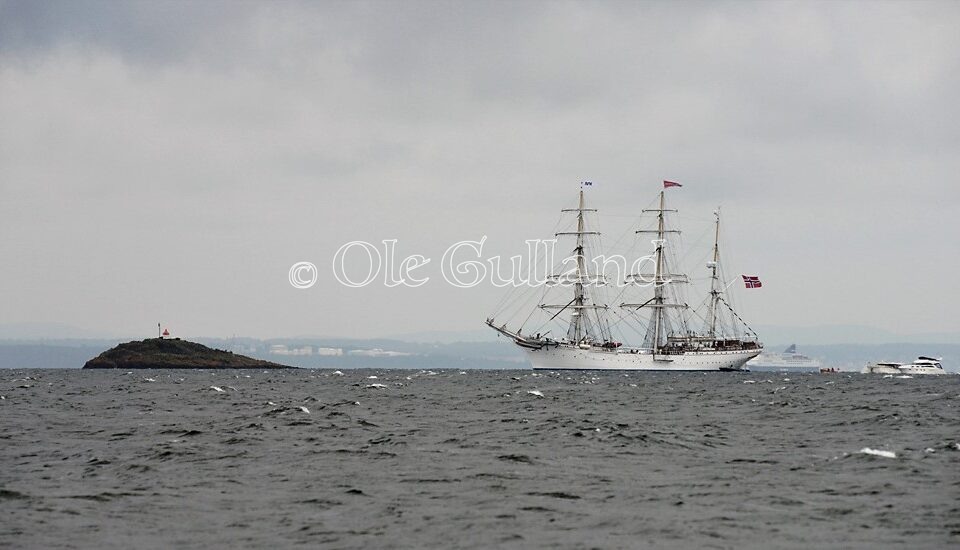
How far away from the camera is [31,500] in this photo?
25688mm

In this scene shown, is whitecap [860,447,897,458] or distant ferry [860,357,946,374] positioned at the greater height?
distant ferry [860,357,946,374]

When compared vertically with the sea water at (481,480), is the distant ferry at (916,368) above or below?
above

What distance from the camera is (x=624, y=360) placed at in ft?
616

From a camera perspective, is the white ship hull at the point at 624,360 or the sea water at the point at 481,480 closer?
the sea water at the point at 481,480

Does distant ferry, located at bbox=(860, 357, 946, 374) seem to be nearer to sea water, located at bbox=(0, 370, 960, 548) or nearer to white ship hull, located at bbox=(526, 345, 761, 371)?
white ship hull, located at bbox=(526, 345, 761, 371)

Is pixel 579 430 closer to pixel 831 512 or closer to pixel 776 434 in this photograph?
pixel 776 434

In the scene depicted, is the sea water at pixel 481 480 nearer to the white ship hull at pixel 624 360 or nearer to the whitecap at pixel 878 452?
the whitecap at pixel 878 452

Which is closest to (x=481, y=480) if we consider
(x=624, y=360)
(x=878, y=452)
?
(x=878, y=452)

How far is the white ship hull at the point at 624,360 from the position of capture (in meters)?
184

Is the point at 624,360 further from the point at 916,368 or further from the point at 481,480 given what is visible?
the point at 481,480

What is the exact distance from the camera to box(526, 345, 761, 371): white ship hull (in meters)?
184

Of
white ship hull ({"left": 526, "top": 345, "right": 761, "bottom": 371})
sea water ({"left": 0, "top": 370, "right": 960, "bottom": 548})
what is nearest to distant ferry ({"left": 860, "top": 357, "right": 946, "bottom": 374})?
white ship hull ({"left": 526, "top": 345, "right": 761, "bottom": 371})

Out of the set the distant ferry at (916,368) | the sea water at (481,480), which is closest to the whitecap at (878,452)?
the sea water at (481,480)

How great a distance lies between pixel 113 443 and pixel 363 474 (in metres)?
14.1
